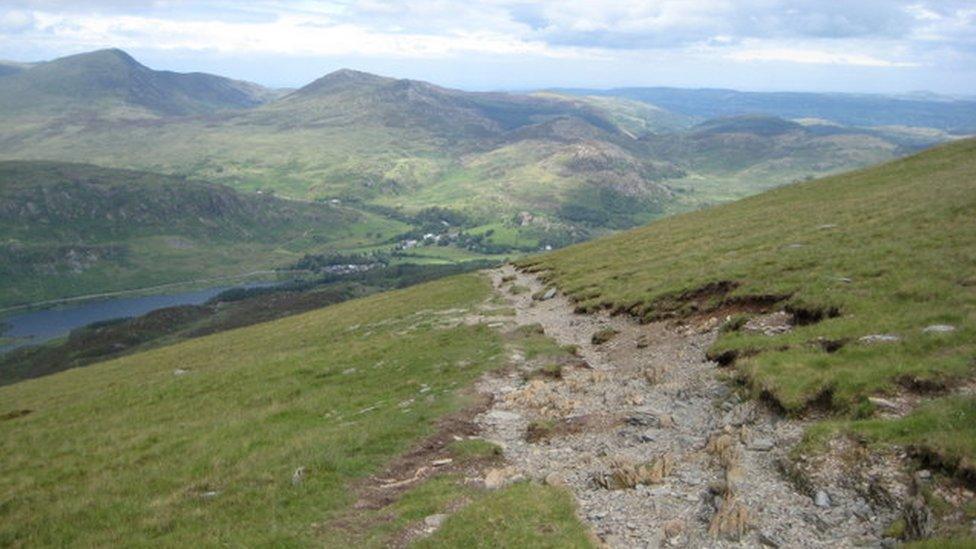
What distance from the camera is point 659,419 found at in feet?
73.3

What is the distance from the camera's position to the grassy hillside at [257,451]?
1753 cm

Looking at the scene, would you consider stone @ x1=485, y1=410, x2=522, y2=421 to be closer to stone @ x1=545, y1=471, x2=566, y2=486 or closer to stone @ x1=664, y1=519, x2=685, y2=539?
stone @ x1=545, y1=471, x2=566, y2=486

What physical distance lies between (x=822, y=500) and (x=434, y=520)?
10334 millimetres

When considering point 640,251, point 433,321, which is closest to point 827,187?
point 640,251

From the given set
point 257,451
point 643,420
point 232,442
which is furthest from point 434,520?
point 232,442

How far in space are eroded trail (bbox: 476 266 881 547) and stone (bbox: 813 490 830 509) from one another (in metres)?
0.03

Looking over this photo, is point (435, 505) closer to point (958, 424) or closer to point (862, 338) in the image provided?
point (958, 424)

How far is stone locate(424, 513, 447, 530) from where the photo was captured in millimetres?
16578

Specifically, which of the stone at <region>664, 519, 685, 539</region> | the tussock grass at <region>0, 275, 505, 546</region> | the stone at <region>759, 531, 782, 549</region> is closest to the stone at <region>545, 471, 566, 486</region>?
the stone at <region>664, 519, 685, 539</region>

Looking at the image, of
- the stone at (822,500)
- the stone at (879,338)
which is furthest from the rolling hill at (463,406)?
the stone at (822,500)

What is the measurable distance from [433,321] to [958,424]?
39.7 metres

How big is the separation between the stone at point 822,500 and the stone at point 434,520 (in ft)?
32.4

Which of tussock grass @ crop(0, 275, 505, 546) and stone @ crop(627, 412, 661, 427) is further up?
stone @ crop(627, 412, 661, 427)

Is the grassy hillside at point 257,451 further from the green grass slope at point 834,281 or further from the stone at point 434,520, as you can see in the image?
the green grass slope at point 834,281
